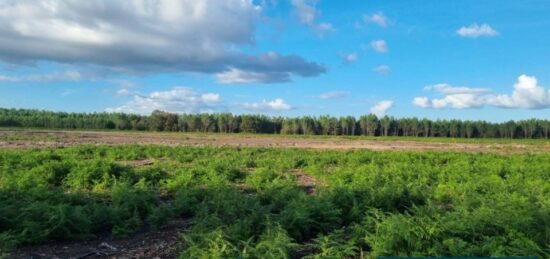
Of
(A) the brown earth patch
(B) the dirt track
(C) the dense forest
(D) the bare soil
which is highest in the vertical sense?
A: (C) the dense forest

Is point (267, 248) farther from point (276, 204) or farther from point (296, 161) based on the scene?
point (296, 161)

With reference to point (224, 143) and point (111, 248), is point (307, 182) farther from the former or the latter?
point (224, 143)

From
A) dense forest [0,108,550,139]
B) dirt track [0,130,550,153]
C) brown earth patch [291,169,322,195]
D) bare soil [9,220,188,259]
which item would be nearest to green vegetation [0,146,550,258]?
bare soil [9,220,188,259]

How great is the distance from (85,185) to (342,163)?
1265 centimetres

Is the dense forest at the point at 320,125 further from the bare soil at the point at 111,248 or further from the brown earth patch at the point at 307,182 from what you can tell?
the bare soil at the point at 111,248

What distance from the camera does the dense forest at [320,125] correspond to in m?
130

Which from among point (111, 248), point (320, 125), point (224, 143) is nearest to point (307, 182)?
point (111, 248)

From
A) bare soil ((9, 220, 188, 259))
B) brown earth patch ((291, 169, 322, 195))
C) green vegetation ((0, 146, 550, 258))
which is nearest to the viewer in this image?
green vegetation ((0, 146, 550, 258))

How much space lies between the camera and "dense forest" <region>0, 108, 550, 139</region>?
129625 mm

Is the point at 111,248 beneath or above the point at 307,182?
beneath

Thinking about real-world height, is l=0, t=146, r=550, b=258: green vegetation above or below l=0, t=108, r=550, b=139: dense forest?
below

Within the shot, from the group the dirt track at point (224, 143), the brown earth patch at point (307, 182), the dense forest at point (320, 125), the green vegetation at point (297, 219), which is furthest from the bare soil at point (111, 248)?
the dense forest at point (320, 125)

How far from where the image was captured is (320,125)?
138 meters

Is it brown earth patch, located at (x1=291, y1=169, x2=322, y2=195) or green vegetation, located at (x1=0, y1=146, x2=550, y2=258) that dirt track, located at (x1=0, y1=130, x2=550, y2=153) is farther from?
green vegetation, located at (x1=0, y1=146, x2=550, y2=258)
